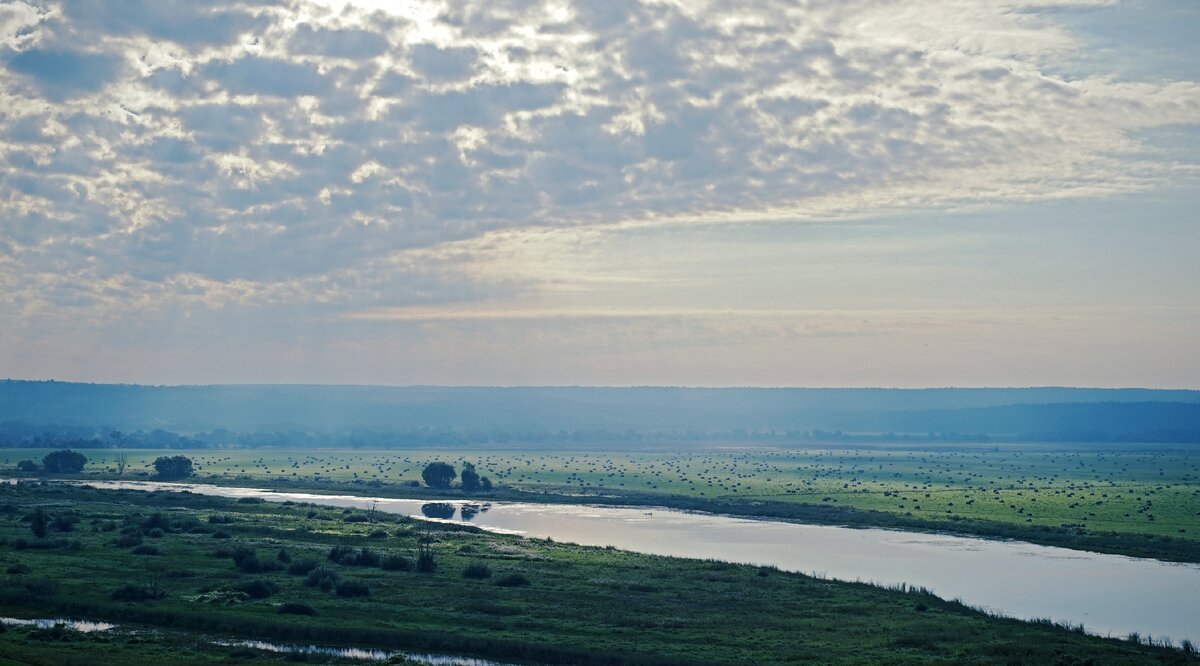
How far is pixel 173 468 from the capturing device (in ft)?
516

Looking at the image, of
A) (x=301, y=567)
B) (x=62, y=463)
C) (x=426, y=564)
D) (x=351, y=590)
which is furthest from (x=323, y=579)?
(x=62, y=463)

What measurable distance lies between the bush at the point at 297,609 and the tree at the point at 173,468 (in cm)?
11573

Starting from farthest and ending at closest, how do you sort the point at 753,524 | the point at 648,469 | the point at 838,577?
the point at 648,469 < the point at 753,524 < the point at 838,577

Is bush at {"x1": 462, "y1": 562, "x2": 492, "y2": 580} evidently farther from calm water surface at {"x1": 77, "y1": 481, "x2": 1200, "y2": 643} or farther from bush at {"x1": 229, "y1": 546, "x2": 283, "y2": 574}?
calm water surface at {"x1": 77, "y1": 481, "x2": 1200, "y2": 643}

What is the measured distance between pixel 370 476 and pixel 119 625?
12039 centimetres

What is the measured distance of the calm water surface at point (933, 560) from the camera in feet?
171

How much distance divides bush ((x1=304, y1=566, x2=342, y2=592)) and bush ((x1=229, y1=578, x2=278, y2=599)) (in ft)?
7.55

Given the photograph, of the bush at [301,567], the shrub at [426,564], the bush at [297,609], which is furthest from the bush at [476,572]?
the bush at [297,609]

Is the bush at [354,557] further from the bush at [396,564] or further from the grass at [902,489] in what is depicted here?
the grass at [902,489]

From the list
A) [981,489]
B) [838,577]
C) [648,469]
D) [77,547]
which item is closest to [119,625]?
[77,547]

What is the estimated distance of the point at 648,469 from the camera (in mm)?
180125

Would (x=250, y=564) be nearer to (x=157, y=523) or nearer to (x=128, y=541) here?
(x=128, y=541)

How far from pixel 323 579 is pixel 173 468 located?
114m

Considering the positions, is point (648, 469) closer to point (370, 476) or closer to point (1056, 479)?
point (370, 476)
